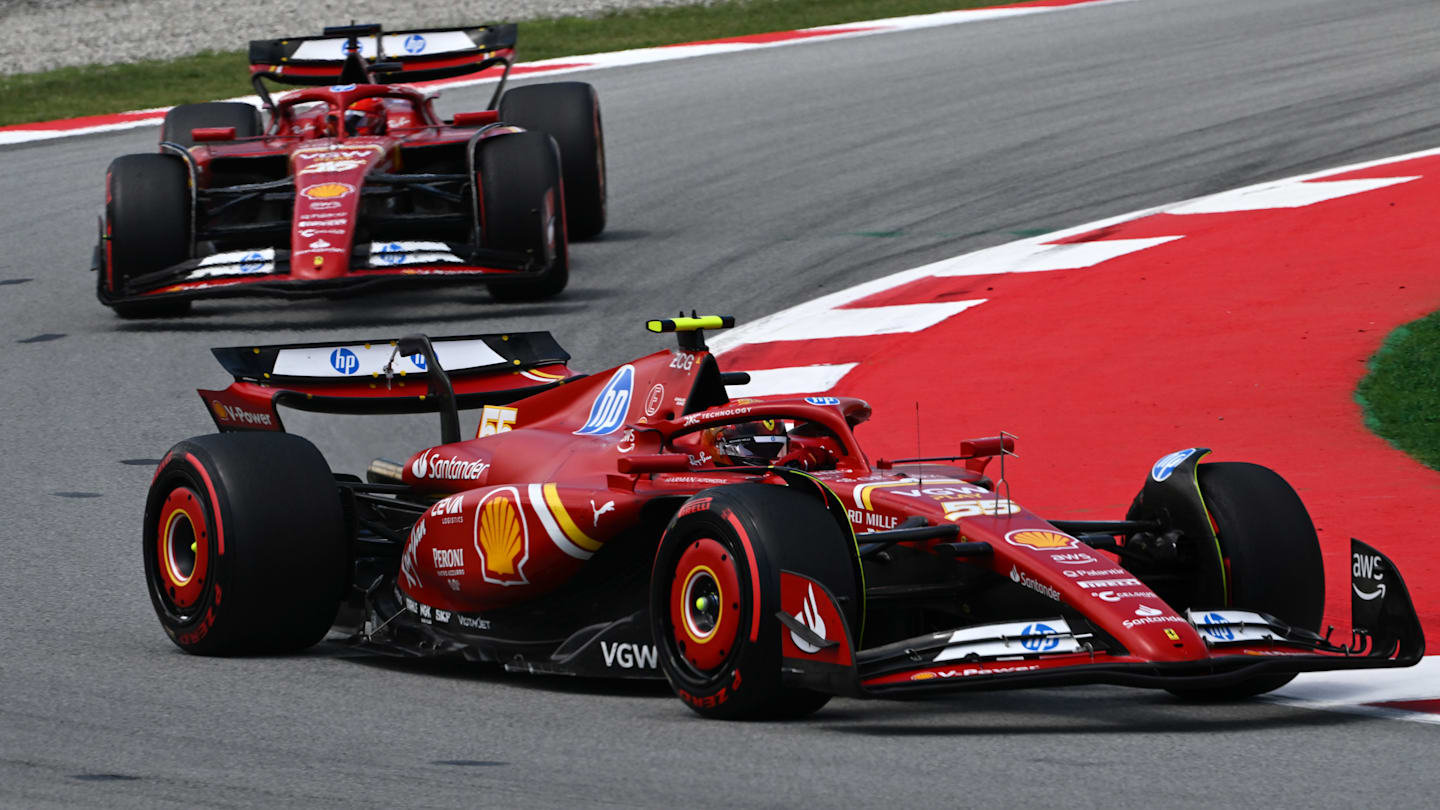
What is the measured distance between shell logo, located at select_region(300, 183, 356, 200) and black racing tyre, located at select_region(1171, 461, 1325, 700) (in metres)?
6.90

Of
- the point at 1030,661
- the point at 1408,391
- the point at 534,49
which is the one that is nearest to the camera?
the point at 1030,661

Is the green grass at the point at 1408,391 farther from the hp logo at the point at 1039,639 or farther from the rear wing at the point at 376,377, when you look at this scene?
the hp logo at the point at 1039,639

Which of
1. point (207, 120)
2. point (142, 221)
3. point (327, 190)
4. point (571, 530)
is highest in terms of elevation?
point (207, 120)

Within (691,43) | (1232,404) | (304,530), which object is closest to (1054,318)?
(1232,404)

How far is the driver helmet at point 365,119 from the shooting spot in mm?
13062

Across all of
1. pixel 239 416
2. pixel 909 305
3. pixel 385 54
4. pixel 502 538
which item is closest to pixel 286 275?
pixel 385 54

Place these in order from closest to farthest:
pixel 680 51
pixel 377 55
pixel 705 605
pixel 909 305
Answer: pixel 705 605, pixel 909 305, pixel 377 55, pixel 680 51

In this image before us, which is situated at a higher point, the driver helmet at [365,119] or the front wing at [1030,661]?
the driver helmet at [365,119]

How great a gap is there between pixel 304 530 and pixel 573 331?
211 inches

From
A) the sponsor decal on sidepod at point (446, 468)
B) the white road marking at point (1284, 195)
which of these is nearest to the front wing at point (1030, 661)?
the sponsor decal on sidepod at point (446, 468)

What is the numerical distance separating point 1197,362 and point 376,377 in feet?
14.8

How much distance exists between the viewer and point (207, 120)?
549 inches

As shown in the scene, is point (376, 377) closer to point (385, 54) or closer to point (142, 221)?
point (142, 221)

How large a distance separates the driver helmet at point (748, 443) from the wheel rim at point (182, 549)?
1597 millimetres
